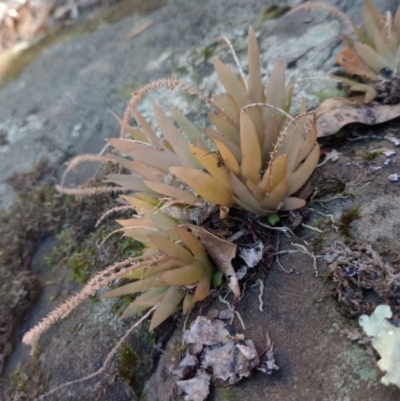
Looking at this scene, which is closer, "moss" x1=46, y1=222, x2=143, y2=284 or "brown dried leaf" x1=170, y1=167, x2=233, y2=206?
"brown dried leaf" x1=170, y1=167, x2=233, y2=206

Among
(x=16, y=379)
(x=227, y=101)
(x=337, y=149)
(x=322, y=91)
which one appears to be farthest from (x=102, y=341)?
(x=322, y=91)

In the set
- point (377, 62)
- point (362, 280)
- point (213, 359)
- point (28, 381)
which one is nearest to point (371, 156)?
point (377, 62)

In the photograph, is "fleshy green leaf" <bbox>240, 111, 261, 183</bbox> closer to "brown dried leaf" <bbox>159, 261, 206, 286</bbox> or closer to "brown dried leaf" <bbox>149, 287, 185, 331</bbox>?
"brown dried leaf" <bbox>159, 261, 206, 286</bbox>

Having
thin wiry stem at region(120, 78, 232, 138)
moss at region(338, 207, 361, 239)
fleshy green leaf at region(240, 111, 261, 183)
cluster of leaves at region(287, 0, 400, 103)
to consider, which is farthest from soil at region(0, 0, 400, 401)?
thin wiry stem at region(120, 78, 232, 138)

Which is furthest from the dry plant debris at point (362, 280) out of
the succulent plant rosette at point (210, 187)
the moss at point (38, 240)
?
the moss at point (38, 240)

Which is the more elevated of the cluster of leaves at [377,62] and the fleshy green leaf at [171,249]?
the fleshy green leaf at [171,249]

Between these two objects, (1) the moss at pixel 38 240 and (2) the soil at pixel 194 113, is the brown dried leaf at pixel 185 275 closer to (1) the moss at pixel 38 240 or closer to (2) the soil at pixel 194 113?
(2) the soil at pixel 194 113
